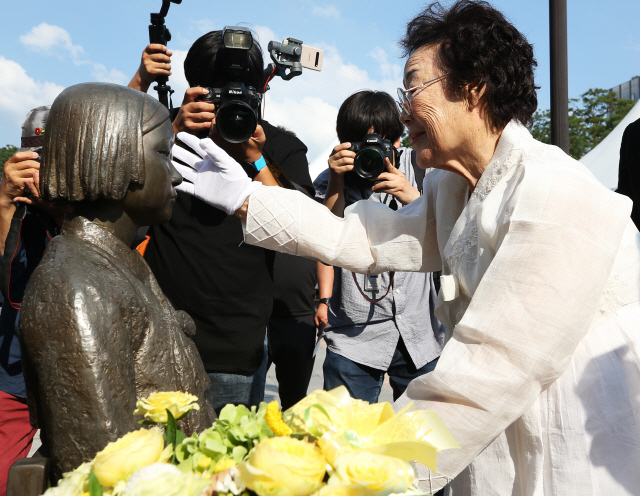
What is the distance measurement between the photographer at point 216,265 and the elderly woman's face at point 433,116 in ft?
2.39

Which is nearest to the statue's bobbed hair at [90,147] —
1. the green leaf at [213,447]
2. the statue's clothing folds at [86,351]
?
the statue's clothing folds at [86,351]

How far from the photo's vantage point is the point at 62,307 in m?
1.27

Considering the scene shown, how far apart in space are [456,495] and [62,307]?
123 centimetres

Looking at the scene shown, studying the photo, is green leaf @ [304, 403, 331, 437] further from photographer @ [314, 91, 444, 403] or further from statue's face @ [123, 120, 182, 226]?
photographer @ [314, 91, 444, 403]

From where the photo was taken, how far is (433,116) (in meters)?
1.72

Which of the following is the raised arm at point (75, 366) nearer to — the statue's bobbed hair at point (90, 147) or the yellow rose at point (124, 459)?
the statue's bobbed hair at point (90, 147)

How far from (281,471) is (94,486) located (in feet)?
0.88

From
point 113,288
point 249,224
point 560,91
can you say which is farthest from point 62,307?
point 560,91

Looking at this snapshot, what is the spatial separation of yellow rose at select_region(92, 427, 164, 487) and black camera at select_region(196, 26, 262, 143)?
1.54m

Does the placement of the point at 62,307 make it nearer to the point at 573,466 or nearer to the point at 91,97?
the point at 91,97

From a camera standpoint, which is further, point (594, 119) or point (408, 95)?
point (594, 119)

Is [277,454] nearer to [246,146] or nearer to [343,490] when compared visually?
[343,490]

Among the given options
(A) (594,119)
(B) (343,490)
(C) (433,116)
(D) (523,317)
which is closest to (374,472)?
(B) (343,490)

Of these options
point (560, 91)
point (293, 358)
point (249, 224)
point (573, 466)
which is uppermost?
point (560, 91)
